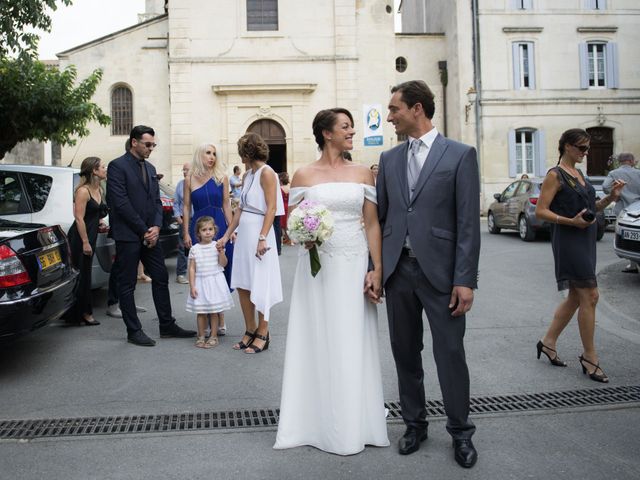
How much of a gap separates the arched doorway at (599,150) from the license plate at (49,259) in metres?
26.6

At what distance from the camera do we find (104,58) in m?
27.0

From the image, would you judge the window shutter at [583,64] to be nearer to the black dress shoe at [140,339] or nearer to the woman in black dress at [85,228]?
the woman in black dress at [85,228]

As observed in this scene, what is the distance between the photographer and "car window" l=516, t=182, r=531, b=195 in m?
16.1

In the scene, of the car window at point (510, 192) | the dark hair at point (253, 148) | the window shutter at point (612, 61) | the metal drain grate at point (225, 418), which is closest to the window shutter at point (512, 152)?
the window shutter at point (612, 61)

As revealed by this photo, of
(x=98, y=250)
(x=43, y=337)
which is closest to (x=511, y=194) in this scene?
(x=98, y=250)

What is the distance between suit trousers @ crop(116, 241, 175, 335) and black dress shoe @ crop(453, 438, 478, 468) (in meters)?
3.88

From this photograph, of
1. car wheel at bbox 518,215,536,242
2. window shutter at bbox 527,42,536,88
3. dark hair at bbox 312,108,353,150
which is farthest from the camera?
window shutter at bbox 527,42,536,88

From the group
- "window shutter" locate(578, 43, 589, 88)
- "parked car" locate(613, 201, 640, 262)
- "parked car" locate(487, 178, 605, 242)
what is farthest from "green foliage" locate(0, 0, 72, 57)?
"window shutter" locate(578, 43, 589, 88)

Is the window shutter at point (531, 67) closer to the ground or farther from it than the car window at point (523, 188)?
farther from it

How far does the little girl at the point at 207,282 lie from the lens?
21.1 ft

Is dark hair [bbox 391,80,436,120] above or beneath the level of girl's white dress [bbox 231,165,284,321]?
above

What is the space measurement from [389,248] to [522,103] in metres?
26.1

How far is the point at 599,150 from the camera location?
1105 inches

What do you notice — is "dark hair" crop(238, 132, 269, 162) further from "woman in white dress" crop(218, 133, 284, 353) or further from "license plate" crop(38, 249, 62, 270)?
"license plate" crop(38, 249, 62, 270)
